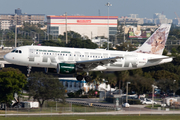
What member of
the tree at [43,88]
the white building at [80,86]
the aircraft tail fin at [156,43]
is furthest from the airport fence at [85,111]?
the white building at [80,86]

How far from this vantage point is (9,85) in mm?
86750

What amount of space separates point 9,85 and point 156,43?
39326mm

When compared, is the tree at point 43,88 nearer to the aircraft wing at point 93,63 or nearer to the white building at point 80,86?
the white building at point 80,86

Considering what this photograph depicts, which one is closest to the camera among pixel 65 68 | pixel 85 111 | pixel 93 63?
pixel 65 68

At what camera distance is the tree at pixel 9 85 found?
281ft

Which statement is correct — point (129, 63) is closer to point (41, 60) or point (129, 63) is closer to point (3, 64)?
point (41, 60)

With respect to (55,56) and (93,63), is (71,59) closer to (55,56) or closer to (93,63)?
(55,56)

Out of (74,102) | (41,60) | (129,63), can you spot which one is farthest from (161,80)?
(41,60)

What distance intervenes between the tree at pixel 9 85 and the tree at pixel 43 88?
147 inches

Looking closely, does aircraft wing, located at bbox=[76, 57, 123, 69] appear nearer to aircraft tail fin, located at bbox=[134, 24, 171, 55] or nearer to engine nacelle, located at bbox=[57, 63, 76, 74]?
engine nacelle, located at bbox=[57, 63, 76, 74]

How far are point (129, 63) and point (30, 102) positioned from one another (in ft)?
125

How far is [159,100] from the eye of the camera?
93.7 meters
